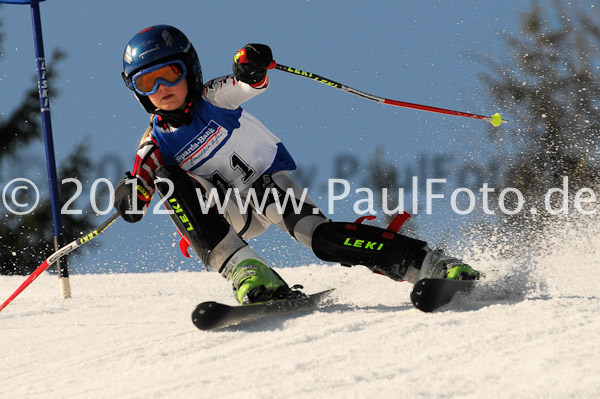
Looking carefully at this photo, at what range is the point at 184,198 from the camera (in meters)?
2.94

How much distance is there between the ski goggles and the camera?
10.5ft

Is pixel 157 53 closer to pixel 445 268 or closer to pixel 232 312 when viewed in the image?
pixel 232 312

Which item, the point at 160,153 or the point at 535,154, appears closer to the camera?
the point at 160,153

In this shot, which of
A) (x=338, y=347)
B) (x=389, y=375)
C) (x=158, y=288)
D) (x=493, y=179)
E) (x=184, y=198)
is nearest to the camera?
(x=389, y=375)

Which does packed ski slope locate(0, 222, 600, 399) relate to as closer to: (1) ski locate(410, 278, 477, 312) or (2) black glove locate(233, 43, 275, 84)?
(1) ski locate(410, 278, 477, 312)

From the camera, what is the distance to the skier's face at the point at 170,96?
3211 millimetres

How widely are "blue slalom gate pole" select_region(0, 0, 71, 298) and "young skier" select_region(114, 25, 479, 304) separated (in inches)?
86.6

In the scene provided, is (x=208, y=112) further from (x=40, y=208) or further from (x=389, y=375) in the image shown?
(x=40, y=208)

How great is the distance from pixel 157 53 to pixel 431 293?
168 centimetres

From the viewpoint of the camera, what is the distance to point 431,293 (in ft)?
8.55

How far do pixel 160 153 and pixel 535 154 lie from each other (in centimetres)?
931

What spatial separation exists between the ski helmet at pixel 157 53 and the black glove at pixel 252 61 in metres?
0.31

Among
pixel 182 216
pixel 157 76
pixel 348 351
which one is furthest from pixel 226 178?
pixel 348 351

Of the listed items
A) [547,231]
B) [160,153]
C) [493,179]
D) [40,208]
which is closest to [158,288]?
[160,153]
